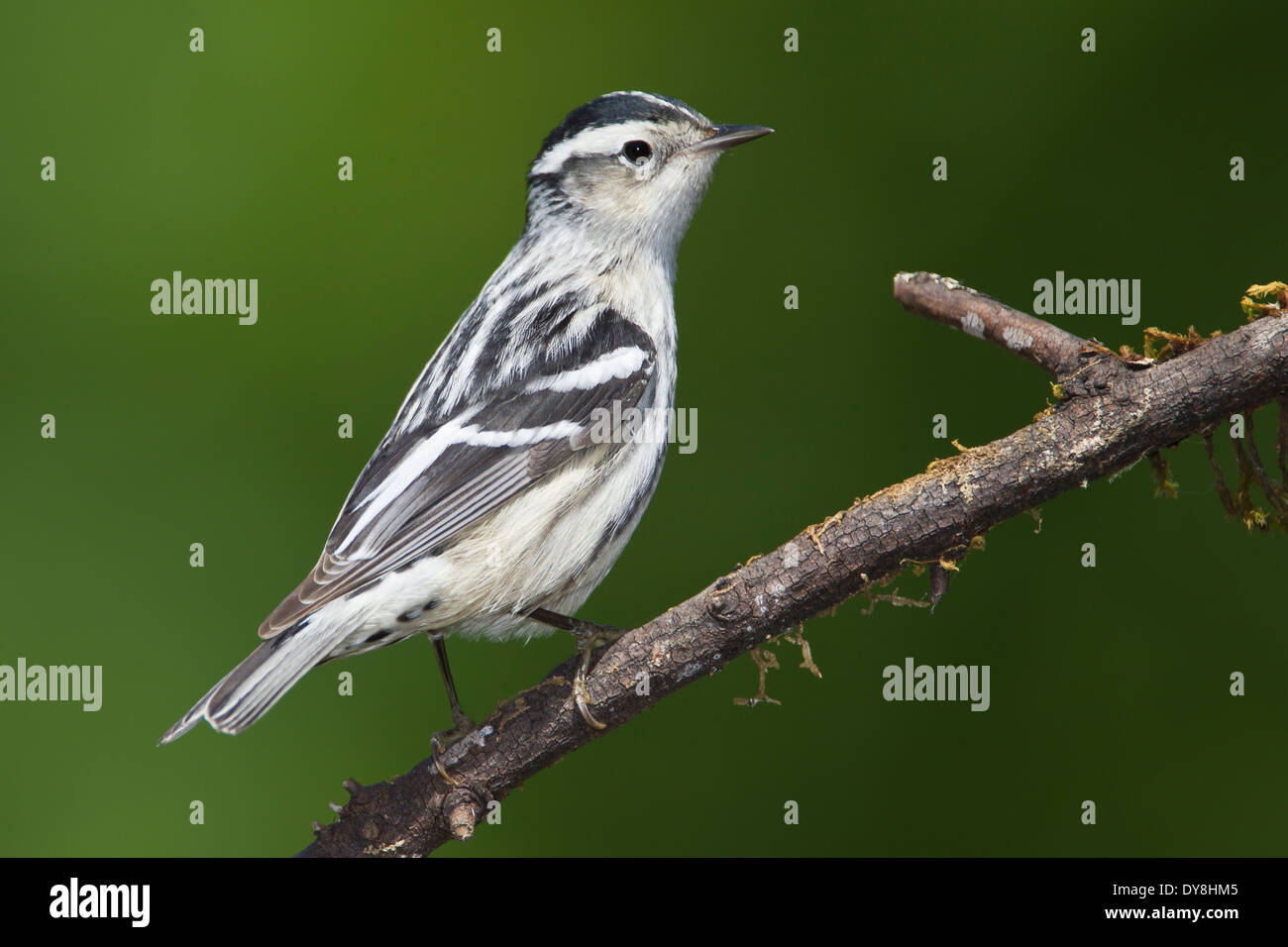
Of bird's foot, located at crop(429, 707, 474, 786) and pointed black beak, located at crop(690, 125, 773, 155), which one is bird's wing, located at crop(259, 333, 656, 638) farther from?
pointed black beak, located at crop(690, 125, 773, 155)

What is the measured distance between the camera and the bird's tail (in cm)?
195

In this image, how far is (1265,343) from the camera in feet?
5.70

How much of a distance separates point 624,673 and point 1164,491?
1112 millimetres

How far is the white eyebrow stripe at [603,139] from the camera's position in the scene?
2.65m

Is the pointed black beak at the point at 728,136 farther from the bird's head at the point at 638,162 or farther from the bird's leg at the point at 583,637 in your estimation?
the bird's leg at the point at 583,637

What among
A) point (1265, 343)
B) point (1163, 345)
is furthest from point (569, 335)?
point (1265, 343)

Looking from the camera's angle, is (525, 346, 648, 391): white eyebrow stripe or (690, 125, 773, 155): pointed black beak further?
(690, 125, 773, 155): pointed black beak

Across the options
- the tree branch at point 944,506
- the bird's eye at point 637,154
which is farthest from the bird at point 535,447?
the tree branch at point 944,506

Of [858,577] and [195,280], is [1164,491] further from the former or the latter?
[195,280]

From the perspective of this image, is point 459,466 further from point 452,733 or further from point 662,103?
point 662,103

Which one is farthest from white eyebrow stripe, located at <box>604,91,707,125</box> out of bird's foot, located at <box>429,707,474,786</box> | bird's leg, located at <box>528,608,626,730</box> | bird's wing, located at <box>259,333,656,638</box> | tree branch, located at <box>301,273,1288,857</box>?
bird's foot, located at <box>429,707,474,786</box>

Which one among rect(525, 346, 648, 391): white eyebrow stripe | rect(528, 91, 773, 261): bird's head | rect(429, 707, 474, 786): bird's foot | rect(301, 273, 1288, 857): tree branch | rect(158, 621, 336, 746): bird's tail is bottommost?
rect(429, 707, 474, 786): bird's foot

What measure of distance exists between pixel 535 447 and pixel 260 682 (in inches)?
27.1

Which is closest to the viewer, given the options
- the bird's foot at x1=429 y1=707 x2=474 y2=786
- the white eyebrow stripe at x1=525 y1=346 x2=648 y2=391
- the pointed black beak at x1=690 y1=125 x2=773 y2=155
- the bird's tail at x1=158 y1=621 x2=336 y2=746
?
the bird's tail at x1=158 y1=621 x2=336 y2=746
